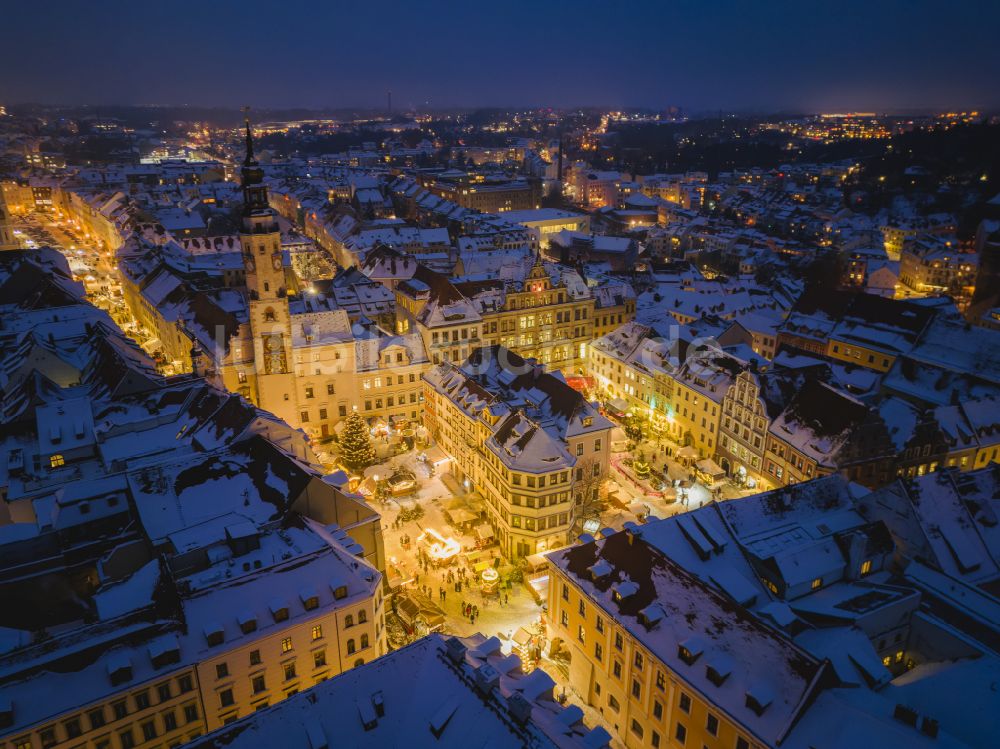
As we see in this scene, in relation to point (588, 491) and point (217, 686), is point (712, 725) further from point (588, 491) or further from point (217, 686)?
point (588, 491)

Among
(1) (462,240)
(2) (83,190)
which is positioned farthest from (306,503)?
(2) (83,190)

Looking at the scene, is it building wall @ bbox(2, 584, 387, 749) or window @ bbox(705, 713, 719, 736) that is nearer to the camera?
building wall @ bbox(2, 584, 387, 749)

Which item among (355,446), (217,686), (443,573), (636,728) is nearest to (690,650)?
(636,728)

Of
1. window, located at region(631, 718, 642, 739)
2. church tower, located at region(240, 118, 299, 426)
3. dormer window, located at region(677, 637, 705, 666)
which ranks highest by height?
church tower, located at region(240, 118, 299, 426)

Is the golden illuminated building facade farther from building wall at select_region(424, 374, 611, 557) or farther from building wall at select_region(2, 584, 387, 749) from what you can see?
building wall at select_region(2, 584, 387, 749)

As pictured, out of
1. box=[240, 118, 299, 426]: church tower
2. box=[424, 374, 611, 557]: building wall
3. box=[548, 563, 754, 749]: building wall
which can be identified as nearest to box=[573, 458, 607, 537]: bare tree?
box=[424, 374, 611, 557]: building wall

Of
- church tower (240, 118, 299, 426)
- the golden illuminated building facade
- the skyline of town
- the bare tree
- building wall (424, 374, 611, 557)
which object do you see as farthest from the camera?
church tower (240, 118, 299, 426)

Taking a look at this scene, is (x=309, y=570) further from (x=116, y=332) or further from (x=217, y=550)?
(x=116, y=332)
